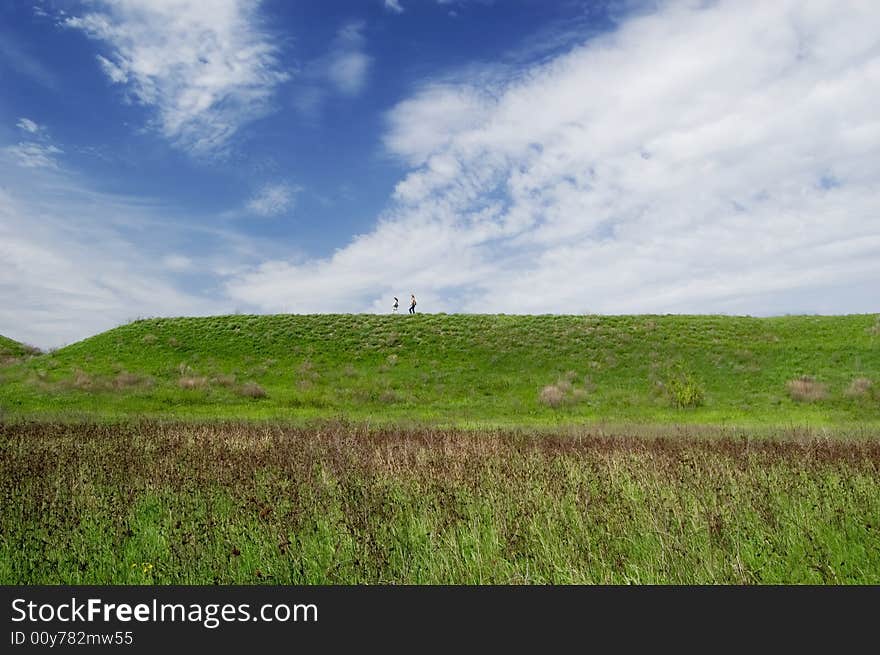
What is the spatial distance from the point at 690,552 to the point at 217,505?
527cm

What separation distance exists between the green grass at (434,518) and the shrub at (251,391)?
21.2 meters

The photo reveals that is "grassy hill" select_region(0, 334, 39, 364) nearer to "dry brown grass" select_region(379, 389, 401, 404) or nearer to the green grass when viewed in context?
"dry brown grass" select_region(379, 389, 401, 404)

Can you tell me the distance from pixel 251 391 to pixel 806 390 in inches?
1190

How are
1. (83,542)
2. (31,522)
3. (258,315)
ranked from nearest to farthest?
(83,542), (31,522), (258,315)

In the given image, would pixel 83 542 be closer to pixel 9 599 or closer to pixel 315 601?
pixel 9 599

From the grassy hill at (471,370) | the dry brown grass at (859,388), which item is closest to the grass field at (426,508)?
the grassy hill at (471,370)

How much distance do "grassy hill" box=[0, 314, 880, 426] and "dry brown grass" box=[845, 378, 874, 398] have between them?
0.09 m

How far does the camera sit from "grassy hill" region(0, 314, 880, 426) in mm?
28239

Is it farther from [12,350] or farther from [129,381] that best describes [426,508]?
[12,350]

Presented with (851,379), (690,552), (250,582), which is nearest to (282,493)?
(250,582)

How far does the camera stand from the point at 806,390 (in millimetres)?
30594

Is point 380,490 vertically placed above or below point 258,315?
below

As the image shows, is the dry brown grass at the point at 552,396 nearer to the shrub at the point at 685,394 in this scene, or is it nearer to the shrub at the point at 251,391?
the shrub at the point at 685,394

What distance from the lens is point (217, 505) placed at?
22.7 ft
